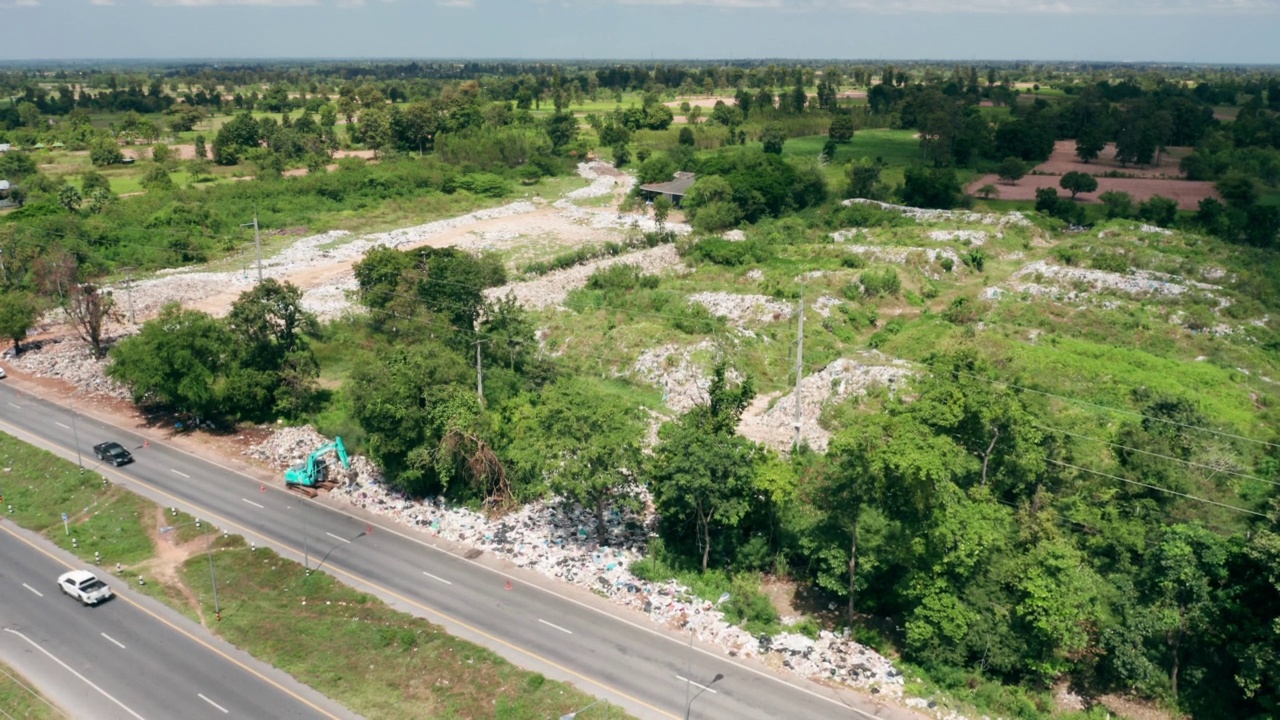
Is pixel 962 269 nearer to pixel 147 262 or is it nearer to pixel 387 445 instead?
pixel 387 445

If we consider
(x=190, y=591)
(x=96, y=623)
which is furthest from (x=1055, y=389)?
(x=96, y=623)

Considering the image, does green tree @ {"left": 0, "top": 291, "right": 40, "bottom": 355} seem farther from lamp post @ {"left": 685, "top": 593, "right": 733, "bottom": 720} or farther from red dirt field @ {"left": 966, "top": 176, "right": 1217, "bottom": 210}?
red dirt field @ {"left": 966, "top": 176, "right": 1217, "bottom": 210}

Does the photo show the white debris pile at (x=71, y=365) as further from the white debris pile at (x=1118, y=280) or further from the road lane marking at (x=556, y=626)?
the white debris pile at (x=1118, y=280)

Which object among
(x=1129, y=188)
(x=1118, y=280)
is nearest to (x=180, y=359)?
(x=1118, y=280)

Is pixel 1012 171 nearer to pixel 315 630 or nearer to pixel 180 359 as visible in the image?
pixel 180 359

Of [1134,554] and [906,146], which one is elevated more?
[906,146]

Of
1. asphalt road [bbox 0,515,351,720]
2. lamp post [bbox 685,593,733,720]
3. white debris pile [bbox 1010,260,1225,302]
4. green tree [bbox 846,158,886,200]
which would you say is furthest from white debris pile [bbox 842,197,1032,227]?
asphalt road [bbox 0,515,351,720]

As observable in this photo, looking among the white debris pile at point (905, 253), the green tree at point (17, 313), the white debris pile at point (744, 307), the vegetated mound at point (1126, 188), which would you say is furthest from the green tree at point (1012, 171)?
the green tree at point (17, 313)
